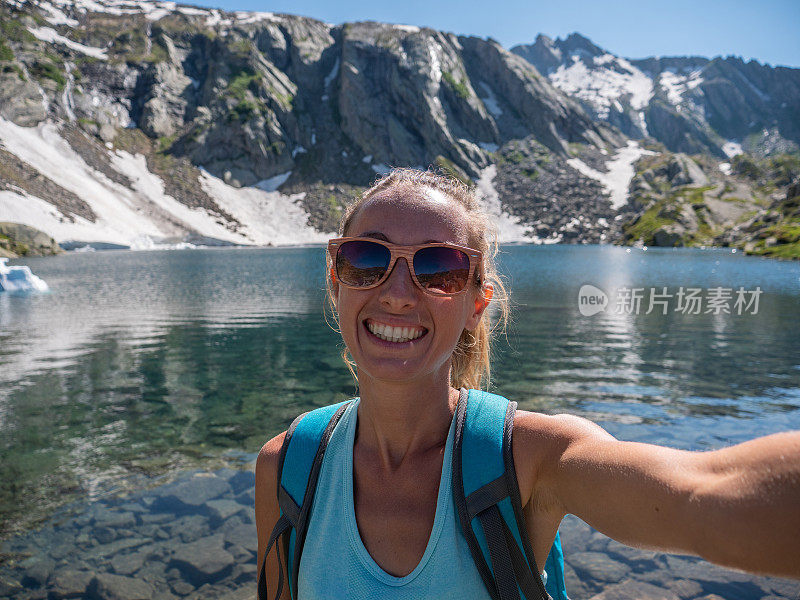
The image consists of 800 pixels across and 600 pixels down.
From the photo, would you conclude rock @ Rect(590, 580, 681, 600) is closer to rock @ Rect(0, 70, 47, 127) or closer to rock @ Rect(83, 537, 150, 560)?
rock @ Rect(83, 537, 150, 560)

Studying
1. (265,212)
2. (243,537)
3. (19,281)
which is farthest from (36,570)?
(265,212)

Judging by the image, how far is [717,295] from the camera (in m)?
36.7

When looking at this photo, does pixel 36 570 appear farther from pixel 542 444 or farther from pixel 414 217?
pixel 542 444

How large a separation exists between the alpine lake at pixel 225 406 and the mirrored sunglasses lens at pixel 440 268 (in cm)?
565

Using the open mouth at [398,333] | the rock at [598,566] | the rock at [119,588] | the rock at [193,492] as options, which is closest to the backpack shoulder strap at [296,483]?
the open mouth at [398,333]

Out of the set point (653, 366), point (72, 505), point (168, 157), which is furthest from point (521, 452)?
point (168, 157)

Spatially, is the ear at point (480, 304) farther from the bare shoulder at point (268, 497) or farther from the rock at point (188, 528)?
the rock at point (188, 528)

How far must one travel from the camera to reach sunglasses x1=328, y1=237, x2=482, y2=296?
2.77m

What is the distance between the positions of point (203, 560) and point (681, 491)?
24.3 feet

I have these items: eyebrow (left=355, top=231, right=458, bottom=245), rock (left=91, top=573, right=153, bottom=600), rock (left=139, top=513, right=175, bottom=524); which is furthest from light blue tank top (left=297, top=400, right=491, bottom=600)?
rock (left=139, top=513, right=175, bottom=524)

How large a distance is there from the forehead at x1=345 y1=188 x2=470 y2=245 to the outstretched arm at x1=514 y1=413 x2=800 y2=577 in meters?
1.15

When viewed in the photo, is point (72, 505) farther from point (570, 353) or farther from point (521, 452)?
point (570, 353)

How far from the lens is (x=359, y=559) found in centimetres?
238

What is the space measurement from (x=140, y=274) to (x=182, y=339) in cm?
3983
